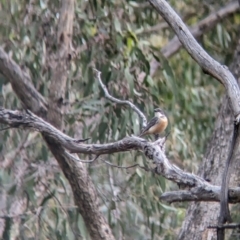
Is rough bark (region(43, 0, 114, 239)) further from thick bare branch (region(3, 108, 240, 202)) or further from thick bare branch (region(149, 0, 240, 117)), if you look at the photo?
thick bare branch (region(149, 0, 240, 117))

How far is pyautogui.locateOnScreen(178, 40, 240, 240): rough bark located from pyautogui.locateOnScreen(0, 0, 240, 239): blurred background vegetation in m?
0.47

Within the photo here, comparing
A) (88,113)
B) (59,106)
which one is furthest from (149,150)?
(88,113)

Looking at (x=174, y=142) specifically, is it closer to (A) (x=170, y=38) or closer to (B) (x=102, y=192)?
(B) (x=102, y=192)

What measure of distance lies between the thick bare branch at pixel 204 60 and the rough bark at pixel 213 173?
958 mm

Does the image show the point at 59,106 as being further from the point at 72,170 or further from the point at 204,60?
the point at 204,60

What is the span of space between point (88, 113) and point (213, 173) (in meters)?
1.11

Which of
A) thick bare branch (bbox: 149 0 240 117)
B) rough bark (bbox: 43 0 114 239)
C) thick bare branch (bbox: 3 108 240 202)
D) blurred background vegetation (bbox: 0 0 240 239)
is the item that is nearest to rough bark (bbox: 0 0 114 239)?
rough bark (bbox: 43 0 114 239)

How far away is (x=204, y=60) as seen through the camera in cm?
241

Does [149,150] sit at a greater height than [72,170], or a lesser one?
lesser

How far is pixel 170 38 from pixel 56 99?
2.21 meters

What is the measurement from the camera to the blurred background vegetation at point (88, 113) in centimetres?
426

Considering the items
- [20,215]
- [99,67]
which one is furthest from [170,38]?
[20,215]

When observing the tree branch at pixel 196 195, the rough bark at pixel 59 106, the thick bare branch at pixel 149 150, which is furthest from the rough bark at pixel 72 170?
the tree branch at pixel 196 195

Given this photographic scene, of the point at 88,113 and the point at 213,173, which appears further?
the point at 88,113
